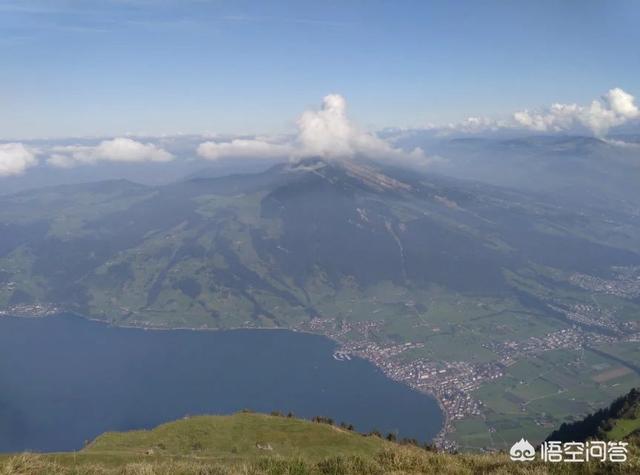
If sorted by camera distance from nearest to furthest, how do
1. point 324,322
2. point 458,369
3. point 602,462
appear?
1. point 602,462
2. point 458,369
3. point 324,322

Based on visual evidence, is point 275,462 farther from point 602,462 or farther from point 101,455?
point 101,455

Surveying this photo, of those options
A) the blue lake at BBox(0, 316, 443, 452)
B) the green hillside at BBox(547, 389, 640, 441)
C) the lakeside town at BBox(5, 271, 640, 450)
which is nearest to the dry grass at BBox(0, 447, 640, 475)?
the green hillside at BBox(547, 389, 640, 441)

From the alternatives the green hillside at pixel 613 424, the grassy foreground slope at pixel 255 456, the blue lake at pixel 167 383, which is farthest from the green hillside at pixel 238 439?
the blue lake at pixel 167 383

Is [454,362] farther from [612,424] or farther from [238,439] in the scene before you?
[238,439]

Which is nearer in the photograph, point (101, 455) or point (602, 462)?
point (602, 462)

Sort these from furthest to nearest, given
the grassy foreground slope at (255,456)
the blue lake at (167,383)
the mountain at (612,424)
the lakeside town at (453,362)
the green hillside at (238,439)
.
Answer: the lakeside town at (453,362) → the blue lake at (167,383) → the mountain at (612,424) → the green hillside at (238,439) → the grassy foreground slope at (255,456)

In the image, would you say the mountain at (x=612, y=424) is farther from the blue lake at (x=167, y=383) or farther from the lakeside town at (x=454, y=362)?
the blue lake at (x=167, y=383)

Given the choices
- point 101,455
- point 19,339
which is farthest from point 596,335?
point 19,339
